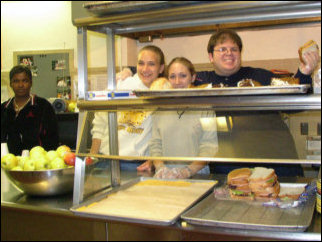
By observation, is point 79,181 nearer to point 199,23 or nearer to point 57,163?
point 57,163

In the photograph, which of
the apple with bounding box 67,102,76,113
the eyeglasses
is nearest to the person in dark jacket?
the apple with bounding box 67,102,76,113

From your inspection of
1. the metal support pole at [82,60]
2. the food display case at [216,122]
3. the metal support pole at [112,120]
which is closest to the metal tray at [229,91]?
the food display case at [216,122]

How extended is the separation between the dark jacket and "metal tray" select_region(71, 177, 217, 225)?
124cm

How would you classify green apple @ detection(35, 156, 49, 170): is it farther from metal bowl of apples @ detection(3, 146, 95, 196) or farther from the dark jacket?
the dark jacket

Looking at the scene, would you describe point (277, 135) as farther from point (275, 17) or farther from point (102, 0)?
point (102, 0)

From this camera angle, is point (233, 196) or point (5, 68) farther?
point (5, 68)

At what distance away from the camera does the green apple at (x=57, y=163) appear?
1.66 m

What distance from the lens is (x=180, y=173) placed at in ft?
6.02

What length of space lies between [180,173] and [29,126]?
1406 millimetres

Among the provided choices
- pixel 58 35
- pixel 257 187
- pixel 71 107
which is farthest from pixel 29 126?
pixel 257 187

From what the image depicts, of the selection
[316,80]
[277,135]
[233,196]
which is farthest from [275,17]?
[233,196]

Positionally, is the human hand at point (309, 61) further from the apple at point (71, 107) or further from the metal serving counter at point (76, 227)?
the apple at point (71, 107)

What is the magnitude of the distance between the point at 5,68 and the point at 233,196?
2.23 m

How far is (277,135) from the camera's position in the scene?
1.41 meters
